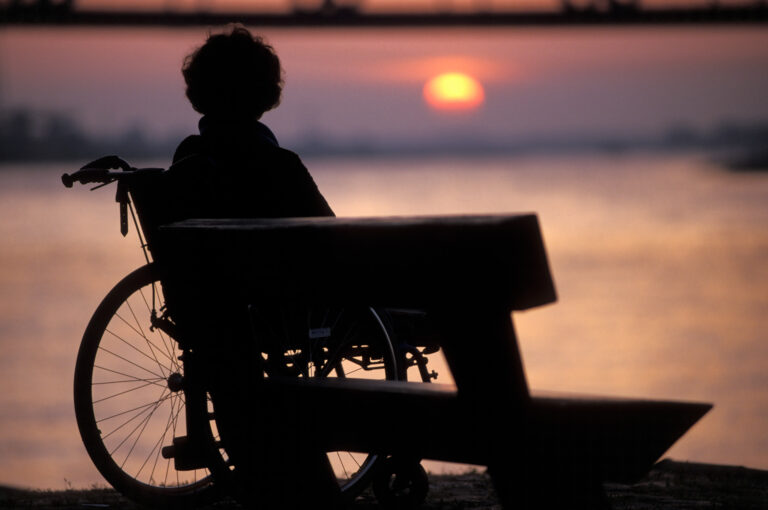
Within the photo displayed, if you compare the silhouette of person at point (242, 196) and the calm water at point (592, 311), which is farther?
the calm water at point (592, 311)

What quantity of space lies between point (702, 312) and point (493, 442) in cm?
1022

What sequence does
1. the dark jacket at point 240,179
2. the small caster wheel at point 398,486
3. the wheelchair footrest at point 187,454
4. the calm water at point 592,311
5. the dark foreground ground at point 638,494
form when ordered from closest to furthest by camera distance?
the dark jacket at point 240,179 → the wheelchair footrest at point 187,454 → the small caster wheel at point 398,486 → the dark foreground ground at point 638,494 → the calm water at point 592,311

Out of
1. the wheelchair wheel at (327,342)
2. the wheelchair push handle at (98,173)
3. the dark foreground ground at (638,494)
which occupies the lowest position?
the dark foreground ground at (638,494)

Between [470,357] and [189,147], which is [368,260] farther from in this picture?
[189,147]

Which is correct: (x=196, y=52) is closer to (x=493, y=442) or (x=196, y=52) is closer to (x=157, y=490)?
(x=157, y=490)

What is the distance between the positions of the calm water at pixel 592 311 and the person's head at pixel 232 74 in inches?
117

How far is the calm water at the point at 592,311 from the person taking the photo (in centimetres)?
671

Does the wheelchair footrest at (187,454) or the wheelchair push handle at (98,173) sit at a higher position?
the wheelchair push handle at (98,173)

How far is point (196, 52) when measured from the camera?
282 cm

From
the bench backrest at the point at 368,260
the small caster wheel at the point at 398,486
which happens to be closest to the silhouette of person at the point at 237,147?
the bench backrest at the point at 368,260

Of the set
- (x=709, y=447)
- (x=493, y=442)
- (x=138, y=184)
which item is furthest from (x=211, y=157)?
(x=709, y=447)

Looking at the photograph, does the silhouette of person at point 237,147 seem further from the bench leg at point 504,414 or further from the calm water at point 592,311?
the calm water at point 592,311

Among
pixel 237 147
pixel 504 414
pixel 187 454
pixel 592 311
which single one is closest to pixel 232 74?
pixel 237 147

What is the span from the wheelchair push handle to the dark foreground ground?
924 millimetres
